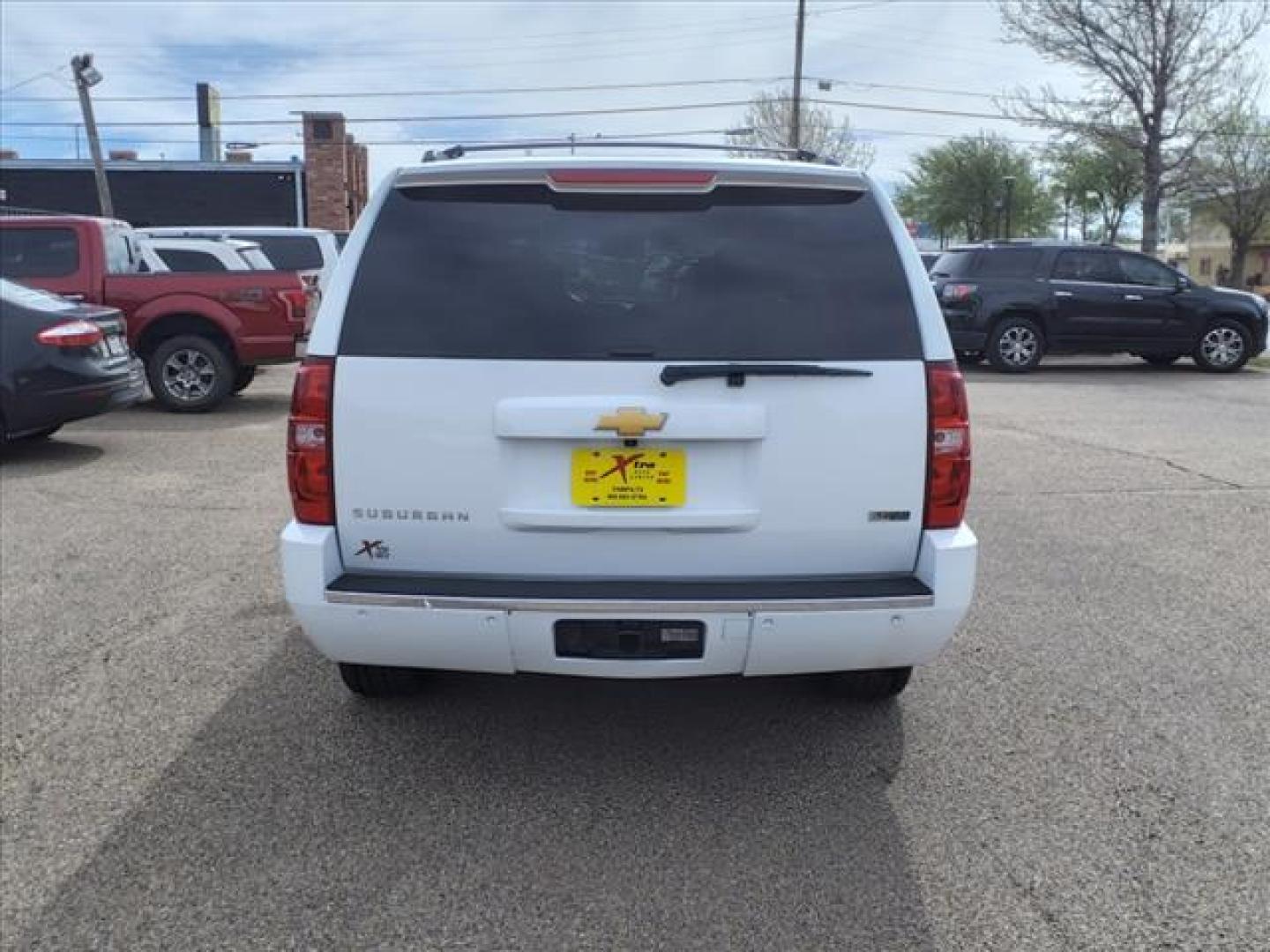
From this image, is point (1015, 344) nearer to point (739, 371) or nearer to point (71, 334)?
point (71, 334)

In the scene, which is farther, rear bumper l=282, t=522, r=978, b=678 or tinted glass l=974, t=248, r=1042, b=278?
tinted glass l=974, t=248, r=1042, b=278

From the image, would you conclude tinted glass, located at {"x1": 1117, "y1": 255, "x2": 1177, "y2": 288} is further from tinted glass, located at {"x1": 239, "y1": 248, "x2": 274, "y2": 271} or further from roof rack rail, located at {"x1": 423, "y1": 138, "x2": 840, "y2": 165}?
roof rack rail, located at {"x1": 423, "y1": 138, "x2": 840, "y2": 165}

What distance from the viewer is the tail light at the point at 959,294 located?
51.8 feet

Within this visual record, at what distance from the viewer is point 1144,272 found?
634 inches

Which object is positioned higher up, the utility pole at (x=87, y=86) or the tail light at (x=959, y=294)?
the utility pole at (x=87, y=86)

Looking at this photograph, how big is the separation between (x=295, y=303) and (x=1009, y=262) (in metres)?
10.0

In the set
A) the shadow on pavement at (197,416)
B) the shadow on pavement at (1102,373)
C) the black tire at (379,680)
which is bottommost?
the shadow on pavement at (197,416)

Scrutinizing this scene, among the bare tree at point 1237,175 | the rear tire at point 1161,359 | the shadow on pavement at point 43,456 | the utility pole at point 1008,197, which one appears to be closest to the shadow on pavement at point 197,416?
the shadow on pavement at point 43,456

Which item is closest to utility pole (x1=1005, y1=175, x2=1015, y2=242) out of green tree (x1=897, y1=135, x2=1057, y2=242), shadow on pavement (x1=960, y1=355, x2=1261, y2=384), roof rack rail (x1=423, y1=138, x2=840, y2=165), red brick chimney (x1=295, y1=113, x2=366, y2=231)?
green tree (x1=897, y1=135, x2=1057, y2=242)

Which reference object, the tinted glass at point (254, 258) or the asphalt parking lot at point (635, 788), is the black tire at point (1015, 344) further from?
the asphalt parking lot at point (635, 788)

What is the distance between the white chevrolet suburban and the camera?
10.0 feet

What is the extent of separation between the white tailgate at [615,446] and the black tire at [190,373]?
9.06 metres

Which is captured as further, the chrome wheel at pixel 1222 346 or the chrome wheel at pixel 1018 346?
the chrome wheel at pixel 1222 346

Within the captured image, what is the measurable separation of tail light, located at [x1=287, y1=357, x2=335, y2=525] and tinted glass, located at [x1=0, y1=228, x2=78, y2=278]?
9462 mm
